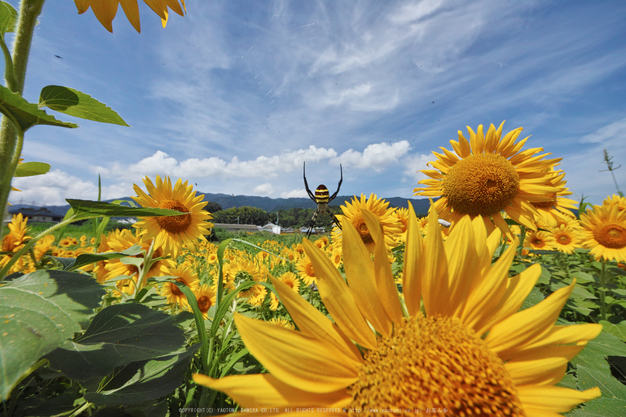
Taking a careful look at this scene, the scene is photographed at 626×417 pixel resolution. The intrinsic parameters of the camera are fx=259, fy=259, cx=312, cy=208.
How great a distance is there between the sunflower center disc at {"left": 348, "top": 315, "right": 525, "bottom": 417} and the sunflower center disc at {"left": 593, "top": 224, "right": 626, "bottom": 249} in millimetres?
4044

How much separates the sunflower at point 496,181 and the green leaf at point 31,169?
2240 millimetres

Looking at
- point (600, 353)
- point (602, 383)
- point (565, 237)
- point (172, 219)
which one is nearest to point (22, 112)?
point (172, 219)

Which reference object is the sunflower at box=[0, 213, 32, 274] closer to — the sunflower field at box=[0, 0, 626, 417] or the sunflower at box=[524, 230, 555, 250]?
the sunflower field at box=[0, 0, 626, 417]

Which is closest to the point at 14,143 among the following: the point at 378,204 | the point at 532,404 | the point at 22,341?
the point at 22,341

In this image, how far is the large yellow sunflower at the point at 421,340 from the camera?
0.54m

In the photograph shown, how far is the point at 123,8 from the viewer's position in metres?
0.86

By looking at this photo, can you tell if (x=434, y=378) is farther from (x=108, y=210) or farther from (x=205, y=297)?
(x=205, y=297)

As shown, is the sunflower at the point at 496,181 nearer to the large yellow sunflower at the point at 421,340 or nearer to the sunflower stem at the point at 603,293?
the large yellow sunflower at the point at 421,340

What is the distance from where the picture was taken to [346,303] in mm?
639

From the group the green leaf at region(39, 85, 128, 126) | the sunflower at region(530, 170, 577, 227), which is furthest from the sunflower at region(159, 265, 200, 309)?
the sunflower at region(530, 170, 577, 227)

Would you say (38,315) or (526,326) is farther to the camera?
(526,326)

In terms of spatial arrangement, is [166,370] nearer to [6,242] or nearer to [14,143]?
[14,143]

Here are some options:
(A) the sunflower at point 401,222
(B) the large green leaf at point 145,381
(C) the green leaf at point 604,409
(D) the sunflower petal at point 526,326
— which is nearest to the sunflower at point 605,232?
(A) the sunflower at point 401,222

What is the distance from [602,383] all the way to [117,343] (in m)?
1.83
